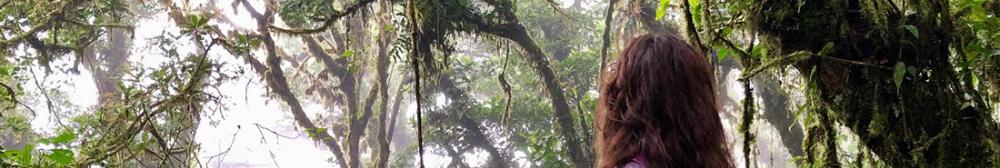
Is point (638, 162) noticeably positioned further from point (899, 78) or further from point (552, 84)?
point (552, 84)

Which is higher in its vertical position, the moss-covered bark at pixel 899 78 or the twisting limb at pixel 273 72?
the twisting limb at pixel 273 72

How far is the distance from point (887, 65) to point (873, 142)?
0.18 meters

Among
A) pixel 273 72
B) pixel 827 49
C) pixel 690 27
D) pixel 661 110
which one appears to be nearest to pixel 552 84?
pixel 273 72

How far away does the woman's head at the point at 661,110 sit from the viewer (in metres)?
1.07

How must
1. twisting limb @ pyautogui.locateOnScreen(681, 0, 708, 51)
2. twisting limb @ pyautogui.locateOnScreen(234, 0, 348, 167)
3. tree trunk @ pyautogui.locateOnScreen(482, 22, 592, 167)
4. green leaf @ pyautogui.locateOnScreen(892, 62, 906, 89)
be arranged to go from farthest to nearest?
twisting limb @ pyautogui.locateOnScreen(234, 0, 348, 167) < tree trunk @ pyautogui.locateOnScreen(482, 22, 592, 167) < twisting limb @ pyautogui.locateOnScreen(681, 0, 708, 51) < green leaf @ pyautogui.locateOnScreen(892, 62, 906, 89)

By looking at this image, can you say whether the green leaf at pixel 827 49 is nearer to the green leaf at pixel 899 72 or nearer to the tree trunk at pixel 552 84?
the green leaf at pixel 899 72

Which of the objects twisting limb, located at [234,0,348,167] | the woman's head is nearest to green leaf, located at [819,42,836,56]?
the woman's head

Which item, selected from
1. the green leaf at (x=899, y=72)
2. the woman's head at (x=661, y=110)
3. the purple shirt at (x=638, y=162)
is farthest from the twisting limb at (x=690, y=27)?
the purple shirt at (x=638, y=162)

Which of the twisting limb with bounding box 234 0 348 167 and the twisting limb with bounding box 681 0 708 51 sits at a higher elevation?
the twisting limb with bounding box 234 0 348 167

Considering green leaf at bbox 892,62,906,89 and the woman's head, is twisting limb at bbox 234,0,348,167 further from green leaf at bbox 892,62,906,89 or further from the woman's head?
the woman's head

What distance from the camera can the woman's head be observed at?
3.50 ft

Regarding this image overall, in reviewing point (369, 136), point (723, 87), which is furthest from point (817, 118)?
point (369, 136)

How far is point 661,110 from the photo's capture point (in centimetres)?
110

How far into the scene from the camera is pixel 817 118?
5.87 feet
